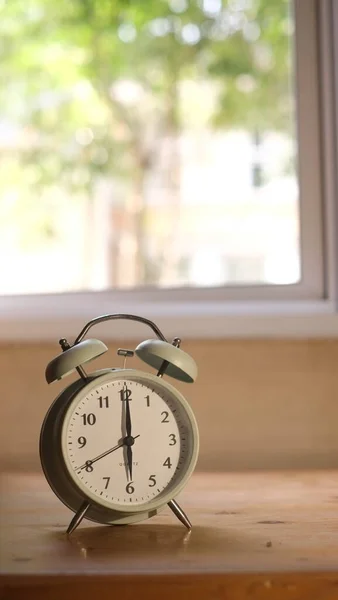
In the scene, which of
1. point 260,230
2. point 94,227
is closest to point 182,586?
point 260,230

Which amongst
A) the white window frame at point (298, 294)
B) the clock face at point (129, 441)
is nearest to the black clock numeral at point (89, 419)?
the clock face at point (129, 441)

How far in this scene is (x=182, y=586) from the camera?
663mm

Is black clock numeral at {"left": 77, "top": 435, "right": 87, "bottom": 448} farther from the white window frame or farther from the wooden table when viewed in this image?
the white window frame

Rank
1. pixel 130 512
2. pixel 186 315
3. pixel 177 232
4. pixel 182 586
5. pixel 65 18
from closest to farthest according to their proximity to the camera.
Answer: pixel 182 586 < pixel 130 512 < pixel 186 315 < pixel 65 18 < pixel 177 232

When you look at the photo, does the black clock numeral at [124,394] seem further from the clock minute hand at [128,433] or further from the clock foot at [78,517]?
the clock foot at [78,517]

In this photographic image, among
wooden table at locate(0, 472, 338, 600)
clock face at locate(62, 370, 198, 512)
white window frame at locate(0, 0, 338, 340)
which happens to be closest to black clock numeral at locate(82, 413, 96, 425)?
clock face at locate(62, 370, 198, 512)

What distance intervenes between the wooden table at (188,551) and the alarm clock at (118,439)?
42mm

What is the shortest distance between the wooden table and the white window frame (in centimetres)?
33

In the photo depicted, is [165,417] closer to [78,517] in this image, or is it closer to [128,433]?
[128,433]

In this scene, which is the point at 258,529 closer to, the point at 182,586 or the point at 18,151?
the point at 182,586

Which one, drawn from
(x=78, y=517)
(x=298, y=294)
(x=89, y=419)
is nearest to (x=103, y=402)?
(x=89, y=419)

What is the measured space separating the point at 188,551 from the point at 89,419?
0.67 ft

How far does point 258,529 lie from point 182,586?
0.20 meters

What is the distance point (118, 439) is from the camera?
85cm
